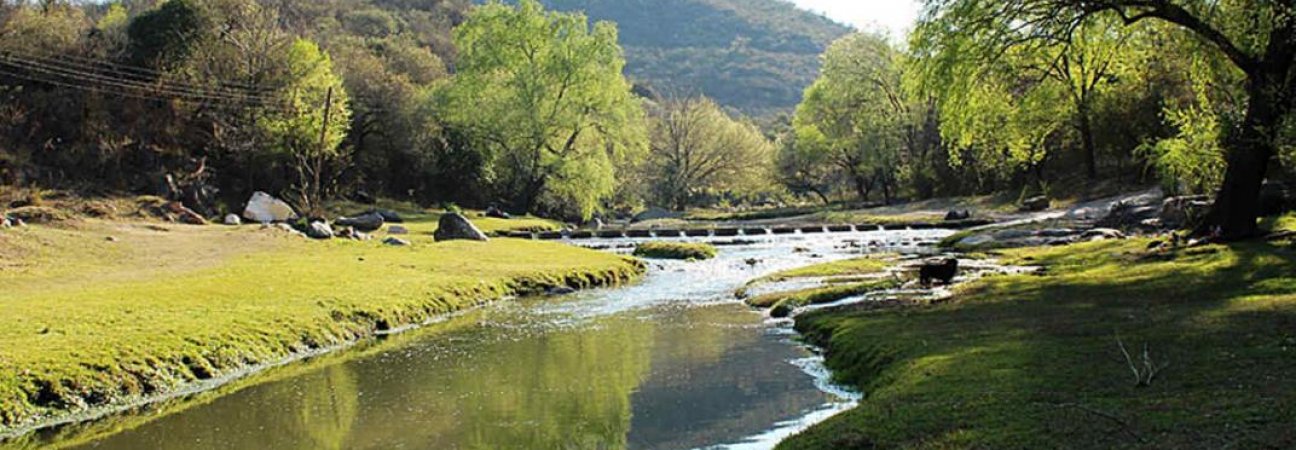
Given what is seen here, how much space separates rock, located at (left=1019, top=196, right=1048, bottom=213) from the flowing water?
4381 cm

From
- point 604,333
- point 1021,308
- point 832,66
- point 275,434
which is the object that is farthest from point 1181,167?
point 832,66

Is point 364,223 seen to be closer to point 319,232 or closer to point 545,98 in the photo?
point 319,232

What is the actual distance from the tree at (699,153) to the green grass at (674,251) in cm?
6370

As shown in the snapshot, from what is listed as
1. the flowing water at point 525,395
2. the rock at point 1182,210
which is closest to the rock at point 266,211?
the flowing water at point 525,395

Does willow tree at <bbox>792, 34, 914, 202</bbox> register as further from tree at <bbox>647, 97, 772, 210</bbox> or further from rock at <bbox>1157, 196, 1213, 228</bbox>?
rock at <bbox>1157, 196, 1213, 228</bbox>

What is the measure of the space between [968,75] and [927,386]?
642 inches

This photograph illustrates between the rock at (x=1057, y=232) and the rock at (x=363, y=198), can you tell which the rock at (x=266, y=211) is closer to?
the rock at (x=363, y=198)

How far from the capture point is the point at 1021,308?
20.8m

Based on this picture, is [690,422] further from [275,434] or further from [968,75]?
[968,75]

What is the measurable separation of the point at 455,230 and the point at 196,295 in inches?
979

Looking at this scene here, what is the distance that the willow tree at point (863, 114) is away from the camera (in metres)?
91.1

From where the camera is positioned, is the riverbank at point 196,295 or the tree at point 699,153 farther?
the tree at point 699,153

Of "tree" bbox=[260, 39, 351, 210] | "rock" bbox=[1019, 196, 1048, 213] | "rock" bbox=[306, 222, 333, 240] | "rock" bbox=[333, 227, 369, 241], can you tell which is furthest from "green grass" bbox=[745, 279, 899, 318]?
"tree" bbox=[260, 39, 351, 210]

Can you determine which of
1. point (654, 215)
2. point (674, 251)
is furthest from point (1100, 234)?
point (654, 215)
